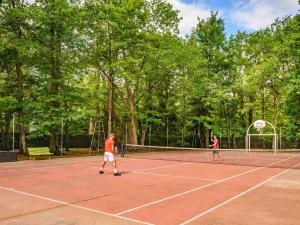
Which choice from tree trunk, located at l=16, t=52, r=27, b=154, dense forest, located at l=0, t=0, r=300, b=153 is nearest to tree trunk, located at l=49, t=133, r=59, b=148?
dense forest, located at l=0, t=0, r=300, b=153

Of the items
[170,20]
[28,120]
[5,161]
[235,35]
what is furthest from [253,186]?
[235,35]

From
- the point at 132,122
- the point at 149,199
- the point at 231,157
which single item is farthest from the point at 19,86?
the point at 149,199

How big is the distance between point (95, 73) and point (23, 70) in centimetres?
1118

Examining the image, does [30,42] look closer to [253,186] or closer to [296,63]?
[253,186]

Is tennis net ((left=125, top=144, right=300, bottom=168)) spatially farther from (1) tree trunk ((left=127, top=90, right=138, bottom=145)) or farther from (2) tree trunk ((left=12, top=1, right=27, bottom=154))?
(2) tree trunk ((left=12, top=1, right=27, bottom=154))

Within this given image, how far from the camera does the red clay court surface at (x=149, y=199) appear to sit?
786 cm

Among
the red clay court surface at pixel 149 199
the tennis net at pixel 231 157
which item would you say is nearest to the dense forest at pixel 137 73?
the tennis net at pixel 231 157

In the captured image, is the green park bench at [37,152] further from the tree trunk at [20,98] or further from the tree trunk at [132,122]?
the tree trunk at [132,122]

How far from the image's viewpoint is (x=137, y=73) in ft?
115

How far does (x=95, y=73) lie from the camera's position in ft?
130

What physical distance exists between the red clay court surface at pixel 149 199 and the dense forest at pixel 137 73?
13.2m

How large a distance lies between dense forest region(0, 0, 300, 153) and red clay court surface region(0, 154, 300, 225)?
1320 cm

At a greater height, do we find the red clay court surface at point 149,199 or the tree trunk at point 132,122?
the tree trunk at point 132,122

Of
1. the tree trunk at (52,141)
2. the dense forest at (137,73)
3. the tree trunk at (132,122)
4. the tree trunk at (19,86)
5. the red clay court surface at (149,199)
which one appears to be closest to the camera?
the red clay court surface at (149,199)
